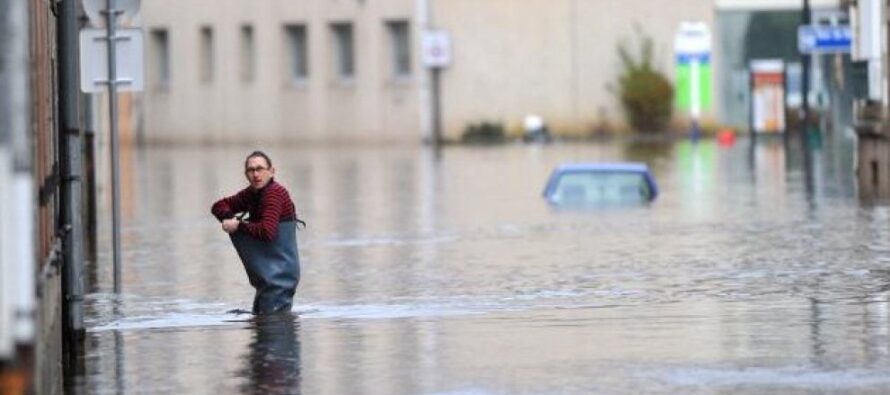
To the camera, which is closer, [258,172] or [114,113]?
[258,172]

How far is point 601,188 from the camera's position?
121 ft

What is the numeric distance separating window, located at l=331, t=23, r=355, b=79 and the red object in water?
480 inches

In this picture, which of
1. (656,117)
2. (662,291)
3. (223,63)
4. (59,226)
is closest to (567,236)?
(662,291)

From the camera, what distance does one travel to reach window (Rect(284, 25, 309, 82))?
8219cm

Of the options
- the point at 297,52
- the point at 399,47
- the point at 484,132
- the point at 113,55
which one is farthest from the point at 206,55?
the point at 113,55

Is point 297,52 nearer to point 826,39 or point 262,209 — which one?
point 826,39

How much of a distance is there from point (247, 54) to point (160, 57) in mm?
4153

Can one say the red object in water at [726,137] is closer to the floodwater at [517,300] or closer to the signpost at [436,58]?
the signpost at [436,58]

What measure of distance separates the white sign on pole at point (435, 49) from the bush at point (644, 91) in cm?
509

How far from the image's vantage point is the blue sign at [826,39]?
57.1 meters

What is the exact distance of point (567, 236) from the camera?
29.4m

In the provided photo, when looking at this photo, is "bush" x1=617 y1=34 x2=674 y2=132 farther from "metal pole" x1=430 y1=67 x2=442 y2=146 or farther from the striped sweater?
Answer: the striped sweater

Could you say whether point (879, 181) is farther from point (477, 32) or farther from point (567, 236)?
point (477, 32)

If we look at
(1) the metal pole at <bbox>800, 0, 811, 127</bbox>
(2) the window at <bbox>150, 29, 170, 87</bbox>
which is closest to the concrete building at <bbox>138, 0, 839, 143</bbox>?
(2) the window at <bbox>150, 29, 170, 87</bbox>
